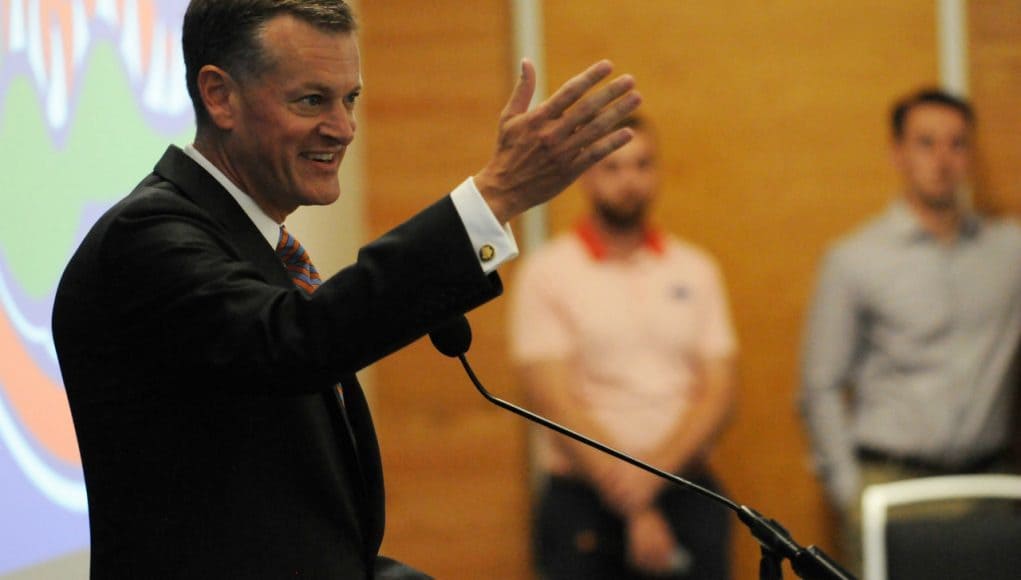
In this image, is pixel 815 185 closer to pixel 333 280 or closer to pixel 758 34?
pixel 758 34

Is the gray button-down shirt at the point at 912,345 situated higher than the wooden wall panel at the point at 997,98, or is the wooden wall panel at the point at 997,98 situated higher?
the wooden wall panel at the point at 997,98

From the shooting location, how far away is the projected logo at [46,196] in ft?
6.85

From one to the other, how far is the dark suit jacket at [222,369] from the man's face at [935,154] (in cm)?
268

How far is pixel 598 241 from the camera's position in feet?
12.7

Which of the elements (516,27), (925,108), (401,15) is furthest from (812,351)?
(401,15)

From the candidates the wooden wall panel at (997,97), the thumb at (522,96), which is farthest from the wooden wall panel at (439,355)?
the thumb at (522,96)

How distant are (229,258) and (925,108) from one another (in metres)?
2.87

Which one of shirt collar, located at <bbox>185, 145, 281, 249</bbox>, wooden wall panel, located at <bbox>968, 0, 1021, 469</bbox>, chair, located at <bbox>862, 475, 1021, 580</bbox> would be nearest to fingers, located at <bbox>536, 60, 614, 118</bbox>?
shirt collar, located at <bbox>185, 145, 281, 249</bbox>

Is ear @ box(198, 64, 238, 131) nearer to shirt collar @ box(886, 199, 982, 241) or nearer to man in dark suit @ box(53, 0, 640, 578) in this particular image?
man in dark suit @ box(53, 0, 640, 578)

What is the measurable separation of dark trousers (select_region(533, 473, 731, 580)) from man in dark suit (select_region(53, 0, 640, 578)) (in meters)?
2.07

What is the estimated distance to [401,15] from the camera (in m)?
4.60

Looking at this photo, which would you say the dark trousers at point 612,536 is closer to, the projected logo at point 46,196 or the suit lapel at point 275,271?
the projected logo at point 46,196

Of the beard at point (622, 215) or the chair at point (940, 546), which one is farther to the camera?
the beard at point (622, 215)

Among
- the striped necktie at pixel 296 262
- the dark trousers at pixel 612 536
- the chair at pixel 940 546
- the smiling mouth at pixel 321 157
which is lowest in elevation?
the dark trousers at pixel 612 536
